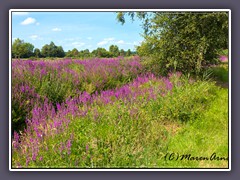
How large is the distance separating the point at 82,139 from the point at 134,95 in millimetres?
2136

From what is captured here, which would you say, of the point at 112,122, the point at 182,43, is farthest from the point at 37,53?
the point at 182,43

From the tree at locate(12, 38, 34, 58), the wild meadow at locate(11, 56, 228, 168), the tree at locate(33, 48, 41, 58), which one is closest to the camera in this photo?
the wild meadow at locate(11, 56, 228, 168)

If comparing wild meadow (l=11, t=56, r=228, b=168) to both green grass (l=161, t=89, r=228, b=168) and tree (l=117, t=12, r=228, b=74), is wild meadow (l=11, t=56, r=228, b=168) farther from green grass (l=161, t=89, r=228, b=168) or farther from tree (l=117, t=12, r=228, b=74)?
tree (l=117, t=12, r=228, b=74)

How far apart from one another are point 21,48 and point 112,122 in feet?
6.91

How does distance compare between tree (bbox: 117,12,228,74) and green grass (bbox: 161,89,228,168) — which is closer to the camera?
green grass (bbox: 161,89,228,168)

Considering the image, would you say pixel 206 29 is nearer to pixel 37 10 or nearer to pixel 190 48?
pixel 190 48

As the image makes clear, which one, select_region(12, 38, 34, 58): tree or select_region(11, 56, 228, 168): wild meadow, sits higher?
select_region(12, 38, 34, 58): tree

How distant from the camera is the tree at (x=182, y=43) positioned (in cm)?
809

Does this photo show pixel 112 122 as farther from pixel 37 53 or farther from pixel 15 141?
pixel 37 53

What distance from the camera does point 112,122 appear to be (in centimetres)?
511

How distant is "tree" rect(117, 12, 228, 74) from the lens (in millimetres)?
8086

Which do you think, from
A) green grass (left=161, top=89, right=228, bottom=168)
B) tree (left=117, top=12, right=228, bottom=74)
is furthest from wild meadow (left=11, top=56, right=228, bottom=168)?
tree (left=117, top=12, right=228, bottom=74)

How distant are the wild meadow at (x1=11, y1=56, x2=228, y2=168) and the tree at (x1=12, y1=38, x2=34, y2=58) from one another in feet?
1.64
